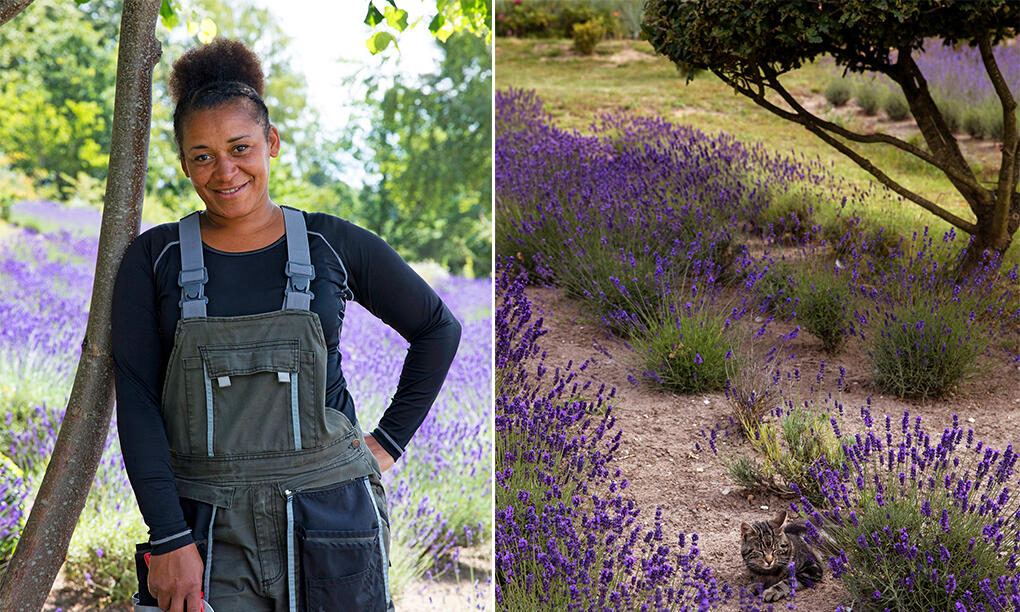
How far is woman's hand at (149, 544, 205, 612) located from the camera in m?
1.37

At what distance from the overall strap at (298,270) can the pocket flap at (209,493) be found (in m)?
0.32

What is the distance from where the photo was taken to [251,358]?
142 centimetres

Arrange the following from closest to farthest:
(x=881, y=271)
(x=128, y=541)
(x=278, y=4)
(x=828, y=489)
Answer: (x=828, y=489)
(x=128, y=541)
(x=881, y=271)
(x=278, y=4)

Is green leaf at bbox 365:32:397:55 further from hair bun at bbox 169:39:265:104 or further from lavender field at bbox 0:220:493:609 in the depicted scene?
lavender field at bbox 0:220:493:609

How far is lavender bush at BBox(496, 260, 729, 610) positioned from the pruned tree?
4.32 ft

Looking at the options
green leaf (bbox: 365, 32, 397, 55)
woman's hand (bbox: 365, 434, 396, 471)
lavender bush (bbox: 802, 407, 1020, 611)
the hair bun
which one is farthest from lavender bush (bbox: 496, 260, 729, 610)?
the hair bun

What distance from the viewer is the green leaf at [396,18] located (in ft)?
7.88

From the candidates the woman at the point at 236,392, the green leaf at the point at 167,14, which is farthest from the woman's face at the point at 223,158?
the green leaf at the point at 167,14

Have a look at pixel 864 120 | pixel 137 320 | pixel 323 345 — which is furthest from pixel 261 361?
pixel 864 120

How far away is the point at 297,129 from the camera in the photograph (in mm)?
13812

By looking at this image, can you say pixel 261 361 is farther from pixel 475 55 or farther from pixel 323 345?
pixel 475 55

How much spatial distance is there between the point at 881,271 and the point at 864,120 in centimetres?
244

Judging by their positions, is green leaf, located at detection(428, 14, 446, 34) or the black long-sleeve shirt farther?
green leaf, located at detection(428, 14, 446, 34)

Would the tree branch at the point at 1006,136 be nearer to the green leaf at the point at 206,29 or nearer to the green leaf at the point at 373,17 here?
the green leaf at the point at 373,17
